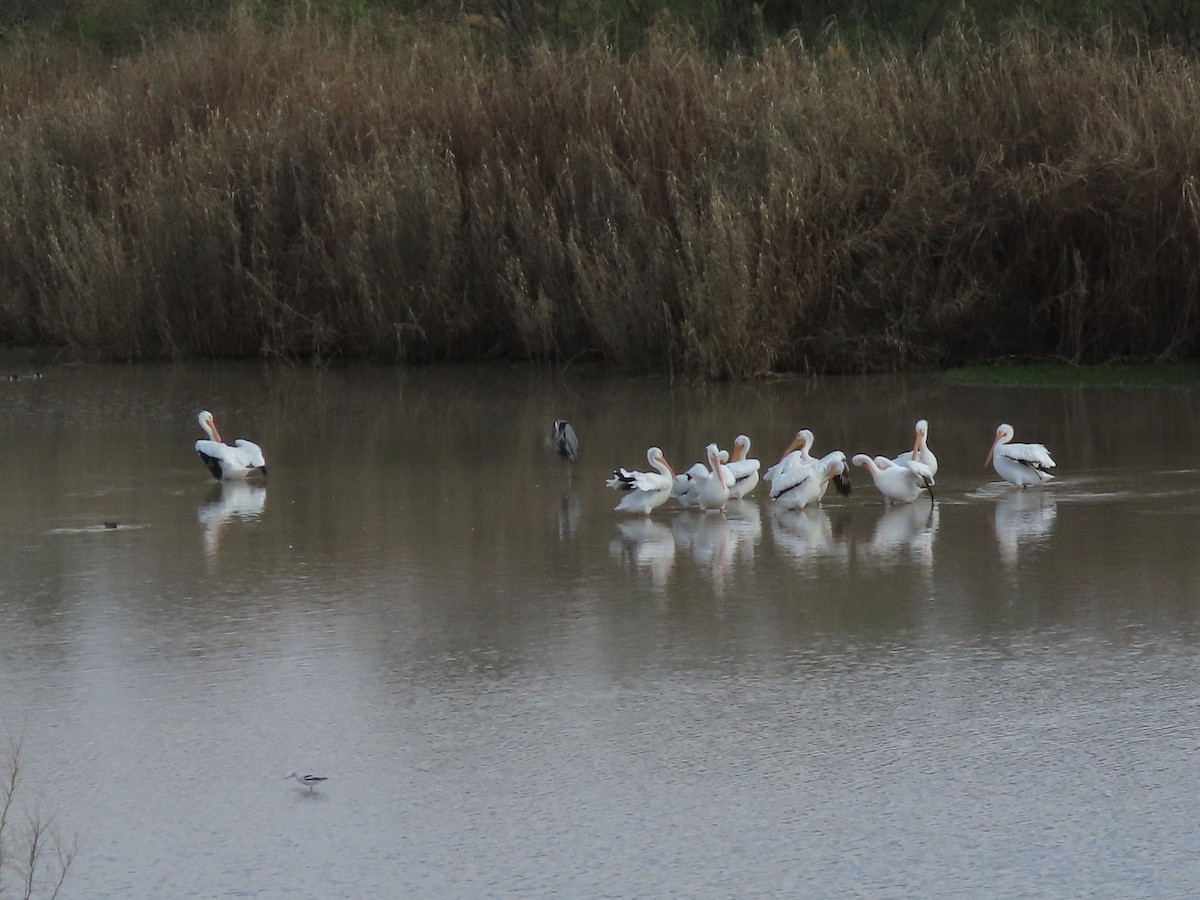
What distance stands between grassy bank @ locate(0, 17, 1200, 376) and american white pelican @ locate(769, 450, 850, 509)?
551 cm

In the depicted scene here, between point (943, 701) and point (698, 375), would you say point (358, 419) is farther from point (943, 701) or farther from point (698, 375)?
point (943, 701)

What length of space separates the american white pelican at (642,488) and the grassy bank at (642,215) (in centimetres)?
566

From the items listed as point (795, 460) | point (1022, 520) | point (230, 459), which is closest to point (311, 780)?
point (1022, 520)

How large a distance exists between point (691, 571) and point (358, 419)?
564 cm

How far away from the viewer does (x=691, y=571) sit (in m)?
7.79

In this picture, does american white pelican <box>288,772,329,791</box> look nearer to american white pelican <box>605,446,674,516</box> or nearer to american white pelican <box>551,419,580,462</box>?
american white pelican <box>605,446,674,516</box>

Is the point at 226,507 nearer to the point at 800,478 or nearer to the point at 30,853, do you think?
the point at 800,478

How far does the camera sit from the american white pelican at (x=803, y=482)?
9.27 meters

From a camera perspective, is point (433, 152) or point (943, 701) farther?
point (433, 152)

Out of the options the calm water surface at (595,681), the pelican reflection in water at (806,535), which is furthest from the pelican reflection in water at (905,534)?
the pelican reflection in water at (806,535)

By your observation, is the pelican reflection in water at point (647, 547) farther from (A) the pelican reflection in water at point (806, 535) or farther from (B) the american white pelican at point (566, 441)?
(B) the american white pelican at point (566, 441)

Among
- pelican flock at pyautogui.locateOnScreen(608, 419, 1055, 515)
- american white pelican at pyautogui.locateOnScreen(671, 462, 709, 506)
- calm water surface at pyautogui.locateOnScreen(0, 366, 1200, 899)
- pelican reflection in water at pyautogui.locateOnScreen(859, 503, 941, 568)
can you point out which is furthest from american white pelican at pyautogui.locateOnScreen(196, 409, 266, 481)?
pelican reflection in water at pyautogui.locateOnScreen(859, 503, 941, 568)

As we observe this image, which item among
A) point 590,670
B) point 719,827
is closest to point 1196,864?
point 719,827

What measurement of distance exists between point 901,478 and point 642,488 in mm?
1285
